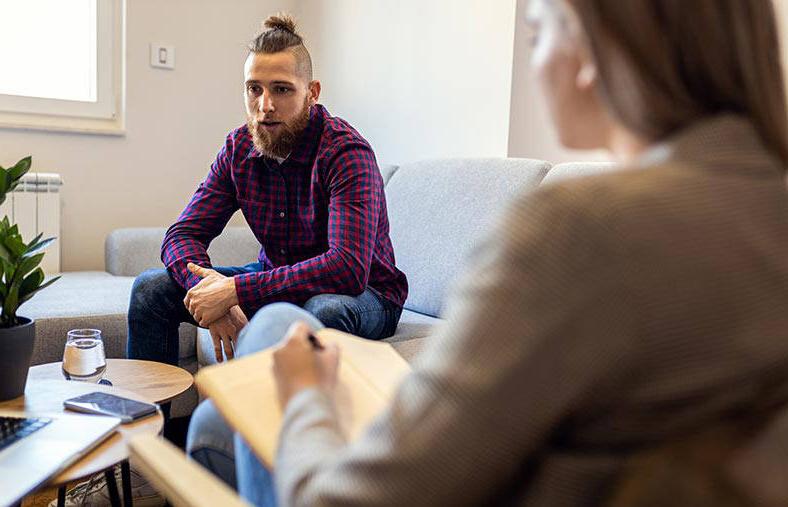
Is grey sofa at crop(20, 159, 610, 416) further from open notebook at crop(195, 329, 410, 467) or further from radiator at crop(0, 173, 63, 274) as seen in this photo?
open notebook at crop(195, 329, 410, 467)

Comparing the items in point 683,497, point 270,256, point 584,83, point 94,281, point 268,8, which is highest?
point 268,8

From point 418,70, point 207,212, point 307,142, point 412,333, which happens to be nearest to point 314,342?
point 412,333

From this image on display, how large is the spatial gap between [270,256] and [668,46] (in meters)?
1.59

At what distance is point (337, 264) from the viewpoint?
5.74 ft

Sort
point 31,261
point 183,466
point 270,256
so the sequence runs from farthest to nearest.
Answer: point 270,256
point 31,261
point 183,466

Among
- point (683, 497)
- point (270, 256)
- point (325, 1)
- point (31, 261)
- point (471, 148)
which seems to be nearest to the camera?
point (683, 497)

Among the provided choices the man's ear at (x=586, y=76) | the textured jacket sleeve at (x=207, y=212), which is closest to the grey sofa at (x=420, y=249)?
the textured jacket sleeve at (x=207, y=212)

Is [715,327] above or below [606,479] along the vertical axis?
above

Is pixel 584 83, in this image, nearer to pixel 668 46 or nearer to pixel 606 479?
pixel 668 46

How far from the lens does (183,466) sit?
63 centimetres

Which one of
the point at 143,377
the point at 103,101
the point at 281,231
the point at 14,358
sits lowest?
the point at 143,377

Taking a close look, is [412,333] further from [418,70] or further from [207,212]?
[418,70]

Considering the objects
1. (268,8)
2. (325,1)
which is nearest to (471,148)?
(325,1)

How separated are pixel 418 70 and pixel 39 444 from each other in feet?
6.63
